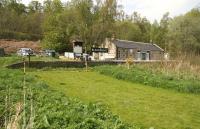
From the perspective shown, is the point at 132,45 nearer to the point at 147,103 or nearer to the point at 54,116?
the point at 147,103

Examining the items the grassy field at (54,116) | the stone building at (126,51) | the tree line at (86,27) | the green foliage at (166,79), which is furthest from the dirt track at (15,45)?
the grassy field at (54,116)

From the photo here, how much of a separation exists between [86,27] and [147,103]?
48.2 meters

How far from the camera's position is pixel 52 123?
9.88m

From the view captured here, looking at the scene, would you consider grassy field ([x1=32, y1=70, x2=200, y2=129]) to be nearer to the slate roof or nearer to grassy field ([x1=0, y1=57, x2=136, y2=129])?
grassy field ([x1=0, y1=57, x2=136, y2=129])

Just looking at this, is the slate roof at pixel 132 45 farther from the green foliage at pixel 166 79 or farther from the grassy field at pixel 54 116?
the grassy field at pixel 54 116

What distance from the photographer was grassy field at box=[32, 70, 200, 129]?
45.4 feet

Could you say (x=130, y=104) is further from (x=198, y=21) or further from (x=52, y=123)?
(x=198, y=21)

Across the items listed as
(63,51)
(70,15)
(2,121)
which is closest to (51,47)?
(63,51)

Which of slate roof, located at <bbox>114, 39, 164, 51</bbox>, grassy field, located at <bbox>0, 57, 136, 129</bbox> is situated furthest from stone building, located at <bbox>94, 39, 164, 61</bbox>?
grassy field, located at <bbox>0, 57, 136, 129</bbox>

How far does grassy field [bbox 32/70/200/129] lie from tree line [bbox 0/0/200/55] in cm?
2517

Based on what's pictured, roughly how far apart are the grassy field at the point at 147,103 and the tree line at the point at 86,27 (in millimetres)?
25174

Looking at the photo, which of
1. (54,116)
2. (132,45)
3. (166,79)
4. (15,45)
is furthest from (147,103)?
(15,45)

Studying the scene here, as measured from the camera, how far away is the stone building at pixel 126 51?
66438mm

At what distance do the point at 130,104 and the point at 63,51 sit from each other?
156 feet
